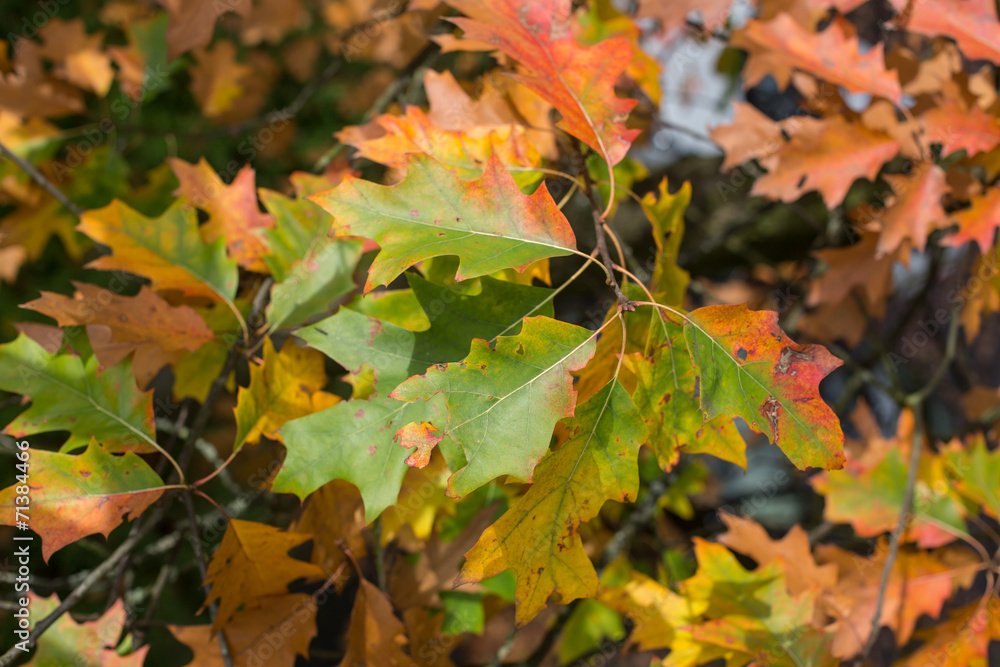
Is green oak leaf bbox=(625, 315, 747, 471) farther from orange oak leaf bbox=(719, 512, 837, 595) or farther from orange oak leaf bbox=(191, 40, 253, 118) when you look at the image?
orange oak leaf bbox=(191, 40, 253, 118)

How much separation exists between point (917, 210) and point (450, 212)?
0.90 meters

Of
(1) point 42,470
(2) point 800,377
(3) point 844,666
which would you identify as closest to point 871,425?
(3) point 844,666

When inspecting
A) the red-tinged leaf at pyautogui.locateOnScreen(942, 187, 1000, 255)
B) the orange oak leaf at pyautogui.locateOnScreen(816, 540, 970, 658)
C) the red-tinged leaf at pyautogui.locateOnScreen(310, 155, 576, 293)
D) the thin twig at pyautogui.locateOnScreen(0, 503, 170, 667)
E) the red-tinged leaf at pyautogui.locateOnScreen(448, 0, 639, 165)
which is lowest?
the orange oak leaf at pyautogui.locateOnScreen(816, 540, 970, 658)

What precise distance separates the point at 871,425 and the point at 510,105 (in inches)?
52.5

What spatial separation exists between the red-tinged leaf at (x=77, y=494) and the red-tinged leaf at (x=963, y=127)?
1.34m

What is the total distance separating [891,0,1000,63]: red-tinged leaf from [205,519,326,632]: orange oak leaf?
1299 millimetres

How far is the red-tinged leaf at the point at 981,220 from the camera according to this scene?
102 cm

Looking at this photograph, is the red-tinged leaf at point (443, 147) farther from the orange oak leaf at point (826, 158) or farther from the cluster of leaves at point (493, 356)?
the orange oak leaf at point (826, 158)

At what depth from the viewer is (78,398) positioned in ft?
2.73

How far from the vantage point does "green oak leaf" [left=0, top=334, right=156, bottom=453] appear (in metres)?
0.81

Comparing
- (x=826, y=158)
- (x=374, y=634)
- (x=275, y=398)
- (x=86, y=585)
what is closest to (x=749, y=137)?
(x=826, y=158)

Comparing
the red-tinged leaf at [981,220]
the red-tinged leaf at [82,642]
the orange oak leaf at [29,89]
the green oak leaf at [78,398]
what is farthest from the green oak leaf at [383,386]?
the orange oak leaf at [29,89]

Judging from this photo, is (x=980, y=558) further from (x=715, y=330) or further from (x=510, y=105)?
(x=510, y=105)

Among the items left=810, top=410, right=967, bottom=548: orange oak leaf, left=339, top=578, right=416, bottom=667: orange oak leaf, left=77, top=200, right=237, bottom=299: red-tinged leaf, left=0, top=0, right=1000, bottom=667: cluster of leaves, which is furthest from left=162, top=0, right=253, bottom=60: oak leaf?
left=810, top=410, right=967, bottom=548: orange oak leaf
